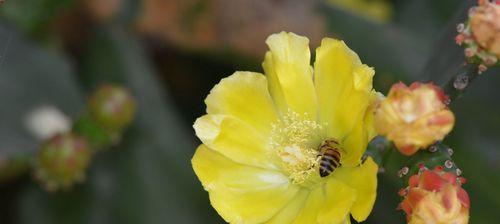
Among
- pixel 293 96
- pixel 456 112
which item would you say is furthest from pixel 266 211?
pixel 456 112

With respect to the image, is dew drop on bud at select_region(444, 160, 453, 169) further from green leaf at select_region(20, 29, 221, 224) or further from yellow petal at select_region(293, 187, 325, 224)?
green leaf at select_region(20, 29, 221, 224)

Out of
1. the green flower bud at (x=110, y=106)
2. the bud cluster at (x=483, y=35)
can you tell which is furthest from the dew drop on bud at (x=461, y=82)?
the green flower bud at (x=110, y=106)

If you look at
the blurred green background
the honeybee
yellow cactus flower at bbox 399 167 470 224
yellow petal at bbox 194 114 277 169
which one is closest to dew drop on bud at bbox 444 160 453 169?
yellow cactus flower at bbox 399 167 470 224

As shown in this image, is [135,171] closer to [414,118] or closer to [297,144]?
[297,144]

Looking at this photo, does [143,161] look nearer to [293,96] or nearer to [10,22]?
[10,22]

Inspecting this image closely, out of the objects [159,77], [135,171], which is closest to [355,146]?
[135,171]

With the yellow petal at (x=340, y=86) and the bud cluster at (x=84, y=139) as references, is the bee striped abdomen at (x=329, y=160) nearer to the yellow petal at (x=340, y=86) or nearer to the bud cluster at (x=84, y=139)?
the yellow petal at (x=340, y=86)
